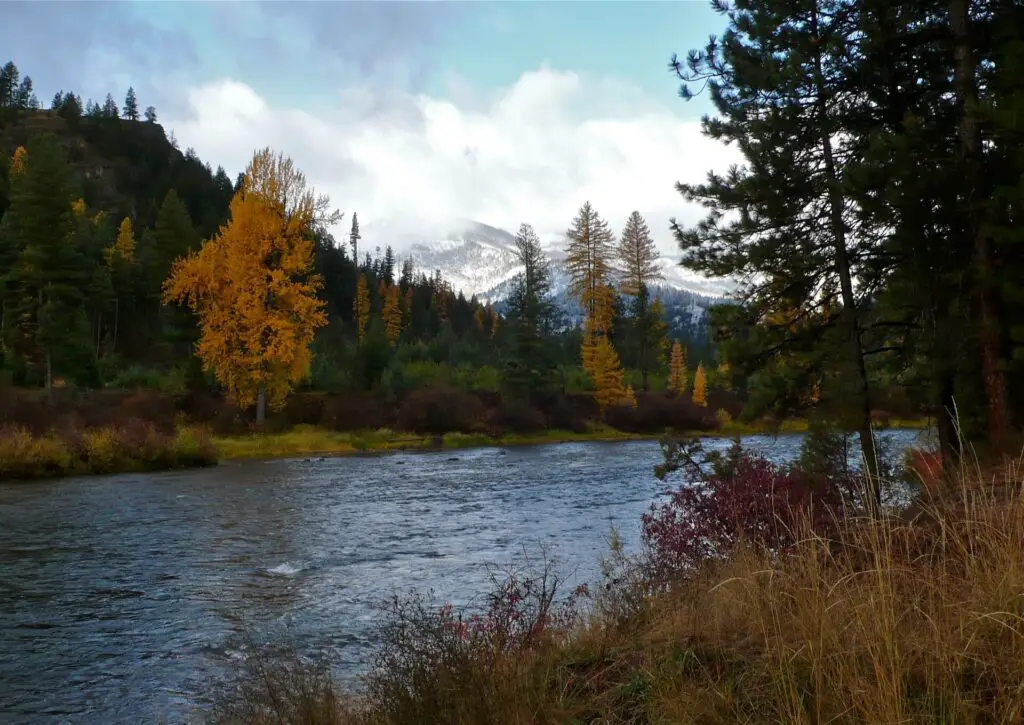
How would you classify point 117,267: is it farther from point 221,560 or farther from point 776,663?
point 776,663

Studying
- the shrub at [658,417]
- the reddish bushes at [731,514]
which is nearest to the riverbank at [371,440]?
the shrub at [658,417]

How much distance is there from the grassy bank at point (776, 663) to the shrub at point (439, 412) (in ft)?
111

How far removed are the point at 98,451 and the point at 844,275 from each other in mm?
21568

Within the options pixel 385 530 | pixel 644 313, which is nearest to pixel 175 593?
pixel 385 530

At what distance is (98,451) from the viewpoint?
901 inches

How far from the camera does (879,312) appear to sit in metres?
10.7

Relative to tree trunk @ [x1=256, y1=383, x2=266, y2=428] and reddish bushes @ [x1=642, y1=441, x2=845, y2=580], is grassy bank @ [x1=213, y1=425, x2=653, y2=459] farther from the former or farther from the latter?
reddish bushes @ [x1=642, y1=441, x2=845, y2=580]

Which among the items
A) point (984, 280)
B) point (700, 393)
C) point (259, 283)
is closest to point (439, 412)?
point (259, 283)

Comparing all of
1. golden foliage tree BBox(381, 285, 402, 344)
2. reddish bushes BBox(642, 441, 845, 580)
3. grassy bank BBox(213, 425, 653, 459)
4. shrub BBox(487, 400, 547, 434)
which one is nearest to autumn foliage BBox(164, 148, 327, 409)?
grassy bank BBox(213, 425, 653, 459)

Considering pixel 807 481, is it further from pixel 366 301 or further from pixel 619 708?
pixel 366 301

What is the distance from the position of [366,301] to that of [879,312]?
84.9 m

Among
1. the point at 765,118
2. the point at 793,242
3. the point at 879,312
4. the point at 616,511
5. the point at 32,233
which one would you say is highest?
the point at 32,233

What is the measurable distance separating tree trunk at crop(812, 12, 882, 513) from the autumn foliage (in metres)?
23.4

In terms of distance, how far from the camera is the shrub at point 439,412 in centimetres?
3828
